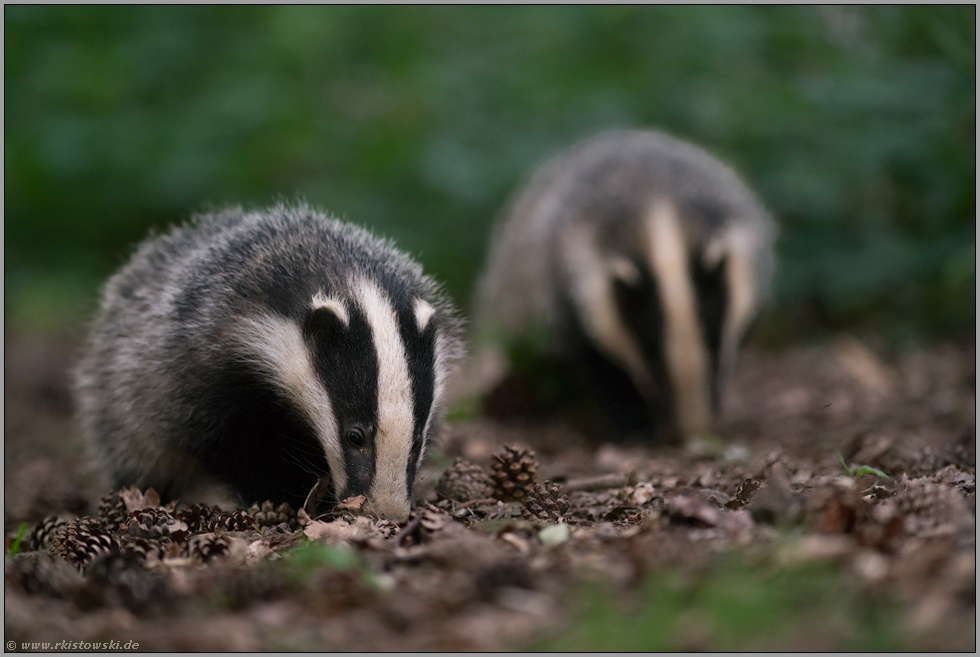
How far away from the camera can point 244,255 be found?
13.6ft

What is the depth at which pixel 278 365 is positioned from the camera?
3.76 metres

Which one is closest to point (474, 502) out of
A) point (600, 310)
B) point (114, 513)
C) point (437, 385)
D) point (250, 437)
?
point (437, 385)

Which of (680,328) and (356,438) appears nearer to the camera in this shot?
(356,438)

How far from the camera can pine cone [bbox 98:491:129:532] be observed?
146 inches

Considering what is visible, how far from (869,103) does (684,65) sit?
2.20 meters

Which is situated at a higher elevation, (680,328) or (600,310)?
(600,310)

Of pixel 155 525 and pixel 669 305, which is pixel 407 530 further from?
pixel 669 305

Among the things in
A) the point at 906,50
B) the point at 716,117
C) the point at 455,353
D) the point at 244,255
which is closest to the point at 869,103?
the point at 906,50

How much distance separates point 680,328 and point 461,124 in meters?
4.24

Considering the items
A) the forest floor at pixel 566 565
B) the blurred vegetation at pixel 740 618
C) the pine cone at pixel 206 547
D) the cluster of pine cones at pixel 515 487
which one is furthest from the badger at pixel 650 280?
the blurred vegetation at pixel 740 618

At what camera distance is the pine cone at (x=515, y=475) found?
3.80 meters

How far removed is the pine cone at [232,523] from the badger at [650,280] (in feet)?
8.88

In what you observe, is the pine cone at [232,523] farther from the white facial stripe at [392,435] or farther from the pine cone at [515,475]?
the pine cone at [515,475]

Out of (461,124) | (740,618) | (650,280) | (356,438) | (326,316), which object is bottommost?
(740,618)
